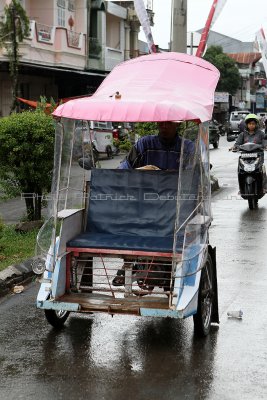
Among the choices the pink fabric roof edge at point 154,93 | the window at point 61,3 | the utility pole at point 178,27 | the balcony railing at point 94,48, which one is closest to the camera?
the pink fabric roof edge at point 154,93

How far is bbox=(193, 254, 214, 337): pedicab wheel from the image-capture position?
19.9ft

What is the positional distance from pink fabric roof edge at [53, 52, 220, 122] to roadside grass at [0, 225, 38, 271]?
284cm

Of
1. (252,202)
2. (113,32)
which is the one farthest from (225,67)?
(252,202)

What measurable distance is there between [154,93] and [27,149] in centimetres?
469

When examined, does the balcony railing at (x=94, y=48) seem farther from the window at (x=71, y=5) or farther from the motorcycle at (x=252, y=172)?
the motorcycle at (x=252, y=172)

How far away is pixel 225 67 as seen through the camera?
72812mm

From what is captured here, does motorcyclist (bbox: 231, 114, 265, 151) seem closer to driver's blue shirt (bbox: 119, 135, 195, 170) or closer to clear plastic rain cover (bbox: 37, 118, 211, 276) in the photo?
driver's blue shirt (bbox: 119, 135, 195, 170)

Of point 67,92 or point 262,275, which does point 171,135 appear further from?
point 67,92

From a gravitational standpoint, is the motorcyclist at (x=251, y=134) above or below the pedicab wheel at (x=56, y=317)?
above

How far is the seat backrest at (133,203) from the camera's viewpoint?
6629 mm

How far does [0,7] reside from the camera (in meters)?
29.8

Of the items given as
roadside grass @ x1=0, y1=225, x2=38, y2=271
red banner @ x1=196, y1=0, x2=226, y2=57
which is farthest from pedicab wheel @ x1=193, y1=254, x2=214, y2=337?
roadside grass @ x1=0, y1=225, x2=38, y2=271

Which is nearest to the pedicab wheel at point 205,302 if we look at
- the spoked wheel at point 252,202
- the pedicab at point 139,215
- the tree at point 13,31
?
the pedicab at point 139,215

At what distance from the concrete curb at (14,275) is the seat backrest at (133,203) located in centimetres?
152
